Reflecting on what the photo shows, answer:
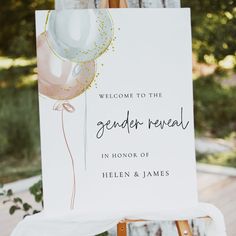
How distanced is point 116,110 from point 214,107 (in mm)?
3461

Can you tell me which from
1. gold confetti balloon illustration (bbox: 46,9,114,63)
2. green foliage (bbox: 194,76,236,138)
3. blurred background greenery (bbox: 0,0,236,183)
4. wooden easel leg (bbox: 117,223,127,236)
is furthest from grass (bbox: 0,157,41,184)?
gold confetti balloon illustration (bbox: 46,9,114,63)

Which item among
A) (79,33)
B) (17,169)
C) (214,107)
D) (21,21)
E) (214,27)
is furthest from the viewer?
(214,107)

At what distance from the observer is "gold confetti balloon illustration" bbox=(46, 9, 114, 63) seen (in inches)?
56.8

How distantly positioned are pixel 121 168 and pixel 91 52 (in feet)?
1.15

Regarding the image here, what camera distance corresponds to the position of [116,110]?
1.47 metres

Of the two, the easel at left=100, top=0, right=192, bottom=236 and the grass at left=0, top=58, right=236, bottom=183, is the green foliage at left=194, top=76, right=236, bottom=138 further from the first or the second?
the easel at left=100, top=0, right=192, bottom=236

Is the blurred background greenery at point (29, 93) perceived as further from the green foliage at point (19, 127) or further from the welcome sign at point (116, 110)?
the welcome sign at point (116, 110)

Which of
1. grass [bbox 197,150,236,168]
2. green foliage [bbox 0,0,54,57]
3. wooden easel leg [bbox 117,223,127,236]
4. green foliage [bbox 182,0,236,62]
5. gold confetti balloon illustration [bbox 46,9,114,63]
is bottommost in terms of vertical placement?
wooden easel leg [bbox 117,223,127,236]

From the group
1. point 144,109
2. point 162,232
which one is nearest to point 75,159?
point 144,109

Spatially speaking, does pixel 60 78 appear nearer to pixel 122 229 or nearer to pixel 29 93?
pixel 122 229

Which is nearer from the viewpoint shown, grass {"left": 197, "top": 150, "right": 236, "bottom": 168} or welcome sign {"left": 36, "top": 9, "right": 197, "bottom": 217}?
welcome sign {"left": 36, "top": 9, "right": 197, "bottom": 217}

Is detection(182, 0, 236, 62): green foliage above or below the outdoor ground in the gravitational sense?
above

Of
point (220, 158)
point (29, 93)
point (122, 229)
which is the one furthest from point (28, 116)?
point (122, 229)

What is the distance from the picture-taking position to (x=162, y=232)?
1798 mm
